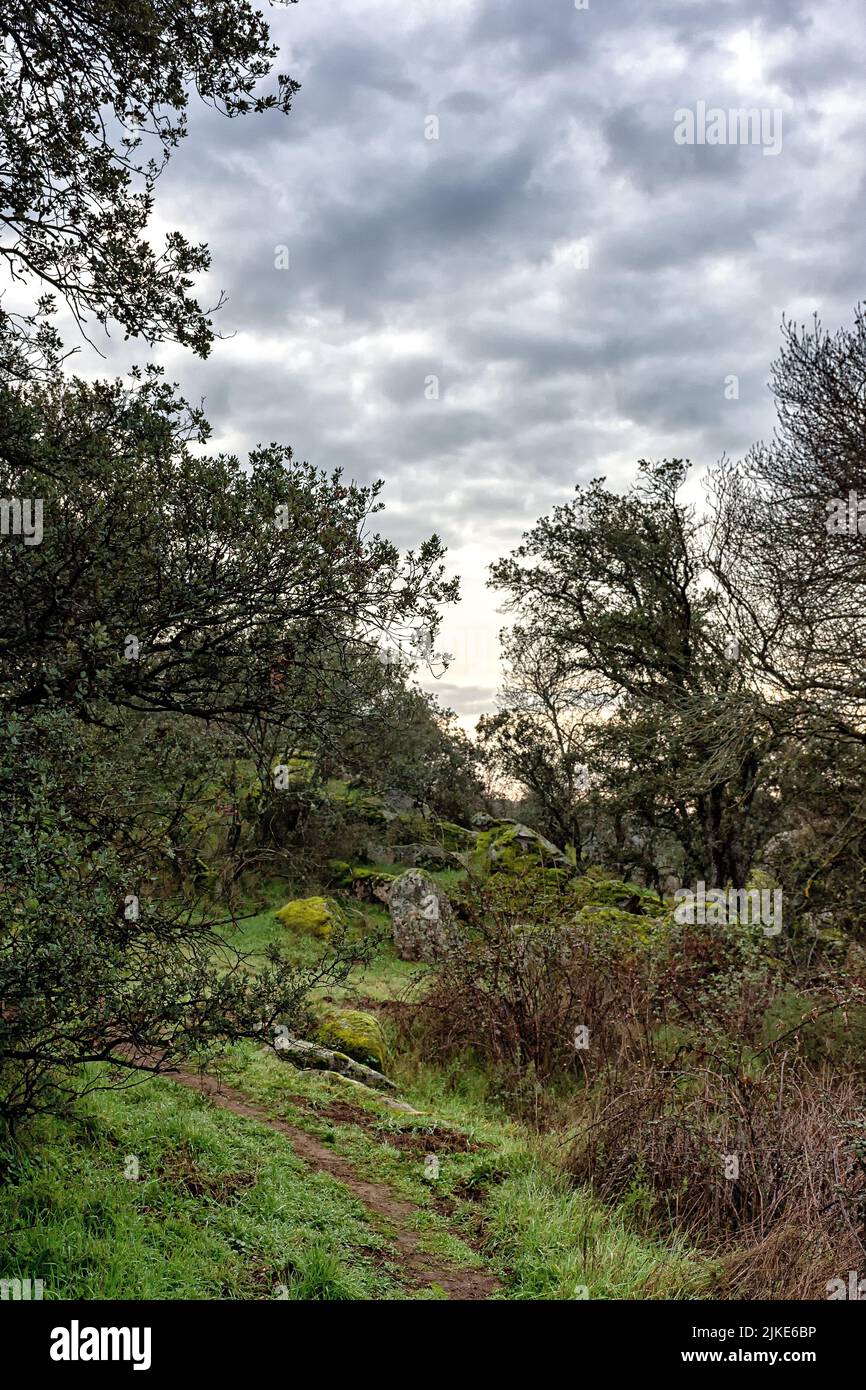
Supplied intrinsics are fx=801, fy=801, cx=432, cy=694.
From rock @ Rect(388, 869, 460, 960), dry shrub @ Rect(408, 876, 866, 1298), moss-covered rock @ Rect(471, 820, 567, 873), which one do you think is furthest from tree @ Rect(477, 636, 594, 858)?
dry shrub @ Rect(408, 876, 866, 1298)

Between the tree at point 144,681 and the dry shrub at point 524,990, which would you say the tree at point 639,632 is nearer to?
the dry shrub at point 524,990

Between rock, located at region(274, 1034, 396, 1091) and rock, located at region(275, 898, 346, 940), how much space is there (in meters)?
7.07

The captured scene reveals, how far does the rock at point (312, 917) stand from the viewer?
15.8m

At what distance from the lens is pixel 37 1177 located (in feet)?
14.0

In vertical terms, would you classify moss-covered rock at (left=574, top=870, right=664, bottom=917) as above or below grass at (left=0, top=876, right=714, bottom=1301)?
above

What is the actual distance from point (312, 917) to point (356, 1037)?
→ 7443 mm

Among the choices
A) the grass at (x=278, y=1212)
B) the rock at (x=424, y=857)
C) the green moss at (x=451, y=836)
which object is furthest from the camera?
the green moss at (x=451, y=836)

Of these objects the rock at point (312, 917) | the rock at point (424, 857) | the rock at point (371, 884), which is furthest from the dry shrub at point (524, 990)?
the rock at point (424, 857)

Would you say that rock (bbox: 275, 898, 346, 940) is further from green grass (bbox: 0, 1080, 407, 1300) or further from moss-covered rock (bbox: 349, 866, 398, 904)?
green grass (bbox: 0, 1080, 407, 1300)

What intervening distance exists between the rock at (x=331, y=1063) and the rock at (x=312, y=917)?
707 centimetres

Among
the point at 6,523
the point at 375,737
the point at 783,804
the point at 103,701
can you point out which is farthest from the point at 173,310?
the point at 783,804

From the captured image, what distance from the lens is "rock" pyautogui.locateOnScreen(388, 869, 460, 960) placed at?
12539mm
